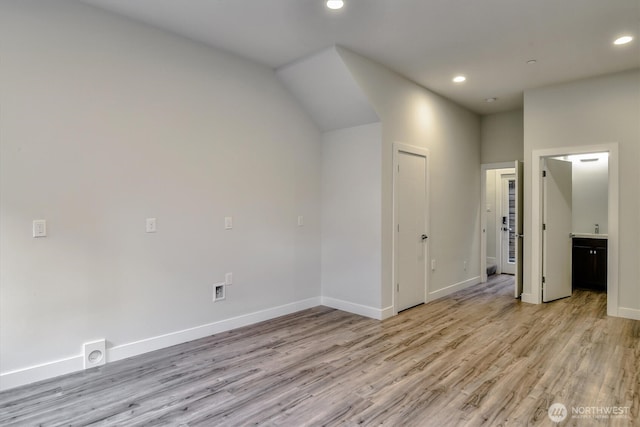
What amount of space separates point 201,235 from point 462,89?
4013 mm

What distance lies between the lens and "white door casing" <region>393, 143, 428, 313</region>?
4.48 m

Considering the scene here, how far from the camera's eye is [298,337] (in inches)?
144

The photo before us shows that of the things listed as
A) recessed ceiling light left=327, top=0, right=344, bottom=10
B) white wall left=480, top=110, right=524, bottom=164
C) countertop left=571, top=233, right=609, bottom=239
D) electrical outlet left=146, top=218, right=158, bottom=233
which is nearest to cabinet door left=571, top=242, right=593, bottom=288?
countertop left=571, top=233, right=609, bottom=239

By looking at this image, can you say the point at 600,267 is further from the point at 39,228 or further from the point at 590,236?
the point at 39,228

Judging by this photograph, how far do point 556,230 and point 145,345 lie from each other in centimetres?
543

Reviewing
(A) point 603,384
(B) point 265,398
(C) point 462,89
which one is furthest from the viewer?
(C) point 462,89

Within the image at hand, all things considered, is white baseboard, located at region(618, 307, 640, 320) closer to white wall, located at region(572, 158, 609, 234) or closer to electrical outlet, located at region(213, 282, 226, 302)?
white wall, located at region(572, 158, 609, 234)

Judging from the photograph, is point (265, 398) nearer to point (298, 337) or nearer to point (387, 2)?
point (298, 337)

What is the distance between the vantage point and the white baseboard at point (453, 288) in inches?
203

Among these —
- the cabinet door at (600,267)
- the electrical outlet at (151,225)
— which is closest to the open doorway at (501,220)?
the cabinet door at (600,267)

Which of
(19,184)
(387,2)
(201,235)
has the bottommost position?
(201,235)

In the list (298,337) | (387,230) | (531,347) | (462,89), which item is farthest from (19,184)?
(462,89)

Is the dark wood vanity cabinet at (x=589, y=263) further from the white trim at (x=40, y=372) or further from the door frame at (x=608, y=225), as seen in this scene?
the white trim at (x=40, y=372)

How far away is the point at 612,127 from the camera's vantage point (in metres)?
4.39
